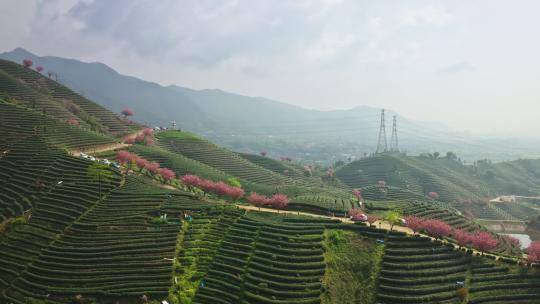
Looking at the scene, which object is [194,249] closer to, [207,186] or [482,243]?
[207,186]

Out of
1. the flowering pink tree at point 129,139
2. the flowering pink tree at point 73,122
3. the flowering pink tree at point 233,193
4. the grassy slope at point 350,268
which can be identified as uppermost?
the flowering pink tree at point 73,122

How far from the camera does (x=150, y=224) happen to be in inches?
2211

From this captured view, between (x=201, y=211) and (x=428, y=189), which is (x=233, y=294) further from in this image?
(x=428, y=189)

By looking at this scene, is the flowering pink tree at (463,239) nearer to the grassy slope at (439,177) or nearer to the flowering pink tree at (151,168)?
the flowering pink tree at (151,168)

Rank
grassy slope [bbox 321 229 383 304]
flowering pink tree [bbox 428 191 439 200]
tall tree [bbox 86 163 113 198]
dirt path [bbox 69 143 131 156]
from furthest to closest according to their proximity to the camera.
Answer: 1. flowering pink tree [bbox 428 191 439 200]
2. dirt path [bbox 69 143 131 156]
3. tall tree [bbox 86 163 113 198]
4. grassy slope [bbox 321 229 383 304]

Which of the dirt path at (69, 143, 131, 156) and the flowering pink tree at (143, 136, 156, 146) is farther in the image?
the flowering pink tree at (143, 136, 156, 146)

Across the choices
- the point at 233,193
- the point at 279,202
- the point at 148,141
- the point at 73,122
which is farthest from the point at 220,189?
the point at 73,122

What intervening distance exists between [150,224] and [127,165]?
29.2 meters

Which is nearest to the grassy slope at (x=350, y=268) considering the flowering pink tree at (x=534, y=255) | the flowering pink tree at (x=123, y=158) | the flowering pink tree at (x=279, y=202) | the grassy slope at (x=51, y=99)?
the flowering pink tree at (x=279, y=202)

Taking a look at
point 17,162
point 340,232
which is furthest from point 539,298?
point 17,162

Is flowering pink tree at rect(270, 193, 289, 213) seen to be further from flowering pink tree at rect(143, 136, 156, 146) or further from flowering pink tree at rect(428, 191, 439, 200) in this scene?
flowering pink tree at rect(428, 191, 439, 200)

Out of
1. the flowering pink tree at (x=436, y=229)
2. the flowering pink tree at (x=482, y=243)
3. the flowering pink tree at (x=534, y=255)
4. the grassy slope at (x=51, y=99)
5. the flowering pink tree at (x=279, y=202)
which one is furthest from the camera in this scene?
the grassy slope at (x=51, y=99)

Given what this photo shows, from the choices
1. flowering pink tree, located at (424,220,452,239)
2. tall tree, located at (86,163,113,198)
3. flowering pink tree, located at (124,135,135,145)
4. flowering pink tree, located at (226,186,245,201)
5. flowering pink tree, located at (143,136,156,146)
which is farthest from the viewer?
flowering pink tree, located at (143,136,156,146)

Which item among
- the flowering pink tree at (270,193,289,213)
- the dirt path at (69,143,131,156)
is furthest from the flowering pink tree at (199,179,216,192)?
the dirt path at (69,143,131,156)
